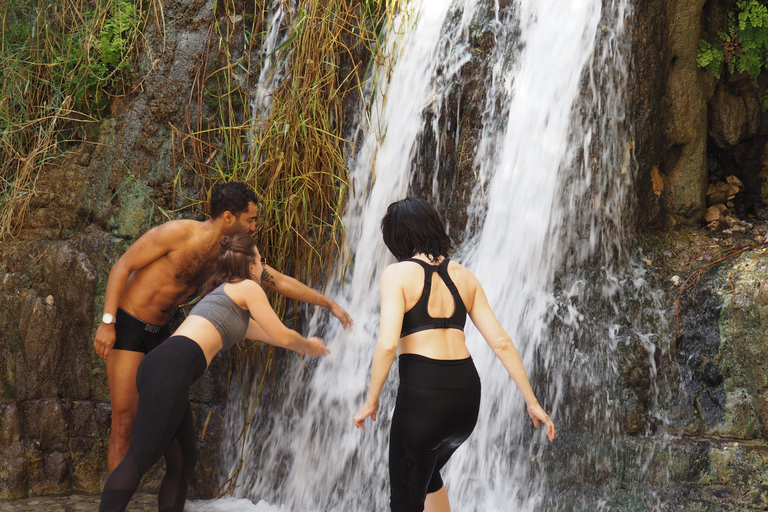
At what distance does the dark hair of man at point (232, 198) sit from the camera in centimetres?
419

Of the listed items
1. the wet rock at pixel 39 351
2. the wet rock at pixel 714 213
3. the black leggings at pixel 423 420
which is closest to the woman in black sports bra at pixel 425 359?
the black leggings at pixel 423 420

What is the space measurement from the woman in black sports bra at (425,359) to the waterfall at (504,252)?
1.22 meters

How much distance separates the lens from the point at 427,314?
2877 mm

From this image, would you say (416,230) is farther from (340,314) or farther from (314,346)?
(340,314)

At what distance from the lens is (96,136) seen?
5.56 m

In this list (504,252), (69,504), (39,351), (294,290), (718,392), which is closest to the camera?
(718,392)

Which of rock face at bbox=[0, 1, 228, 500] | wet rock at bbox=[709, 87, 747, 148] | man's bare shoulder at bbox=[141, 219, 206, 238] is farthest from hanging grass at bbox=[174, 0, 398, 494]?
wet rock at bbox=[709, 87, 747, 148]

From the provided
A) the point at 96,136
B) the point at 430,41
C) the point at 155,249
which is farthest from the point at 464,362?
the point at 96,136

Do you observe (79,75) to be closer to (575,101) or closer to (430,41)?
(430,41)

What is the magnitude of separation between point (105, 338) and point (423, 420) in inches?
88.9

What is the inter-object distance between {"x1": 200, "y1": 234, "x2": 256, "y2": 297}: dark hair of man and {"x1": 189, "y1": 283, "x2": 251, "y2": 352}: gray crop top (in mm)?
50

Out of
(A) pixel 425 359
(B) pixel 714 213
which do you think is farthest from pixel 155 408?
(B) pixel 714 213

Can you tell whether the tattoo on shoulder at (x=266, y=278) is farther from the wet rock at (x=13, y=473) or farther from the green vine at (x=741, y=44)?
the green vine at (x=741, y=44)

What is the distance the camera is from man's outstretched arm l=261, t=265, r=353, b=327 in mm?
4215
